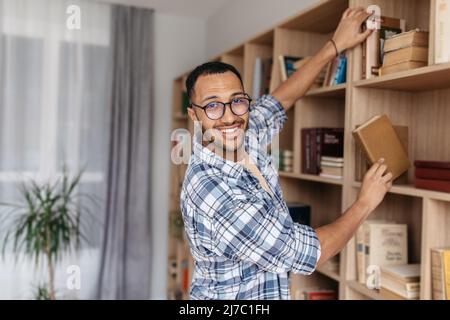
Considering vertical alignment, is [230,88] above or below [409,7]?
below

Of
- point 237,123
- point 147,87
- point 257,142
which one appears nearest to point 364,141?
point 257,142

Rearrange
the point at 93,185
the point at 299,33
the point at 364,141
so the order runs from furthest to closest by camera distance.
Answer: the point at 93,185 → the point at 299,33 → the point at 364,141

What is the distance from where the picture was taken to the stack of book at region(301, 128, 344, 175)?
5.57 feet

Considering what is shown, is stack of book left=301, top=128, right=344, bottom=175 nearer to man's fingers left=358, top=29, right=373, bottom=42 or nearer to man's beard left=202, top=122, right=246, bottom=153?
man's fingers left=358, top=29, right=373, bottom=42

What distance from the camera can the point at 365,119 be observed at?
1.50 m

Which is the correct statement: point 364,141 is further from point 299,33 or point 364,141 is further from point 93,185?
point 93,185

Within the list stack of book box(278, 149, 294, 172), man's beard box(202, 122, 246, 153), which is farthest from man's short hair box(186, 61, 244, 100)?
stack of book box(278, 149, 294, 172)

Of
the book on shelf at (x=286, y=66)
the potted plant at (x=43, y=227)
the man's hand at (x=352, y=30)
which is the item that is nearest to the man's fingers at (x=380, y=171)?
the man's hand at (x=352, y=30)

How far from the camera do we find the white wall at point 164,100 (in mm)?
3721

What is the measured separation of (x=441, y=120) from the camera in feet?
4.76

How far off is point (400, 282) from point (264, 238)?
58 centimetres

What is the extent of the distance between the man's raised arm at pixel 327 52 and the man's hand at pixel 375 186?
0.45 m

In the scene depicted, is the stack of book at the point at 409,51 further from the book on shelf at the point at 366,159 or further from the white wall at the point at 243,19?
the white wall at the point at 243,19

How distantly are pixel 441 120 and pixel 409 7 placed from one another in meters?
0.44
